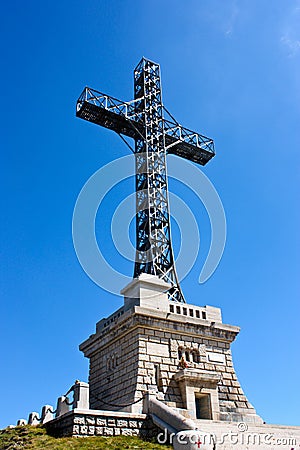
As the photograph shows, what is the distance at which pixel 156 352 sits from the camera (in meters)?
19.7

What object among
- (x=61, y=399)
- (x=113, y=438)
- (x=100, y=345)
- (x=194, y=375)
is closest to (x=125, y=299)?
(x=100, y=345)

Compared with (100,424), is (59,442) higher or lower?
lower

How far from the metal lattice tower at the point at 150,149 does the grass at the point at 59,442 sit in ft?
33.0

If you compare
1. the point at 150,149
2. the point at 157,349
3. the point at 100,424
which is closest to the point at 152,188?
the point at 150,149

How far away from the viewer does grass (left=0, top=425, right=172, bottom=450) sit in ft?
42.4

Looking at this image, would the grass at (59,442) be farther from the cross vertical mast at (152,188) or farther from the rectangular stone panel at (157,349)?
the cross vertical mast at (152,188)

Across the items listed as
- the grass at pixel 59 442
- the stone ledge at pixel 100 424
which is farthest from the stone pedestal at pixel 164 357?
the grass at pixel 59 442

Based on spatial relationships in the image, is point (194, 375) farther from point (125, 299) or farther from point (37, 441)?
point (37, 441)

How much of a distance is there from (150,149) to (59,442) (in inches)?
729

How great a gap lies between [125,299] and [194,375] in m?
4.97

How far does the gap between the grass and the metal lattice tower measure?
10.1 metres

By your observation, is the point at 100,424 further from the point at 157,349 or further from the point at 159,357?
the point at 157,349

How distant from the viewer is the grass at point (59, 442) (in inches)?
509

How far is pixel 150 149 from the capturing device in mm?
28297
